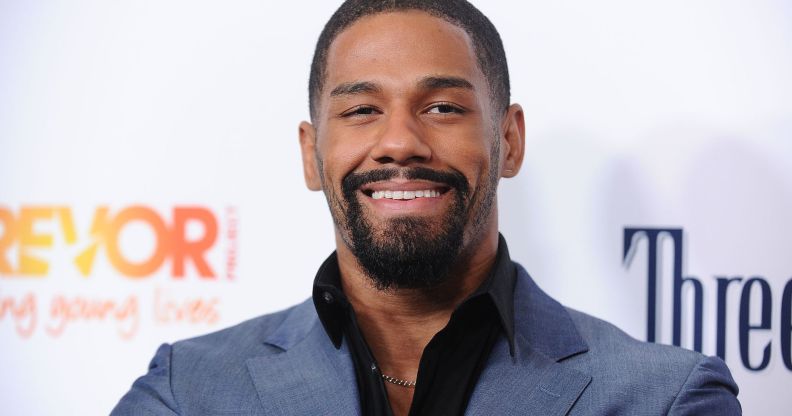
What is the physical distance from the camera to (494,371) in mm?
1630

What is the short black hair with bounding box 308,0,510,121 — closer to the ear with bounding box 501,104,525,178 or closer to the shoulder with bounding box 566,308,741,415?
the ear with bounding box 501,104,525,178

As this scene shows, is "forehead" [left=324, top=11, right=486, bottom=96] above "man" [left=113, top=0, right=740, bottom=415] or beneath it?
above

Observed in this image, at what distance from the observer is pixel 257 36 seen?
240 cm

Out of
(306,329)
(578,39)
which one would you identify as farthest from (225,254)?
(578,39)

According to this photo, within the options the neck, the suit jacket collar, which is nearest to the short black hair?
the neck

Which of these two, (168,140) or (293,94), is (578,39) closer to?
(293,94)

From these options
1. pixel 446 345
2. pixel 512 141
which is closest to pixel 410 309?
pixel 446 345

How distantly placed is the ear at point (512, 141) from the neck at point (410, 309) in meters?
0.20

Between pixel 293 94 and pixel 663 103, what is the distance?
3.27 ft

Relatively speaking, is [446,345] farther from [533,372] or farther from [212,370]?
[212,370]

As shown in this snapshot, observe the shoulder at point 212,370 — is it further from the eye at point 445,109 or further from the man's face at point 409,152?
the eye at point 445,109

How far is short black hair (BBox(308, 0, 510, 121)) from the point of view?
1.81 m

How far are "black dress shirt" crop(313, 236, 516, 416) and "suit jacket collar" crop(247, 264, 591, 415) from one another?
0.08 feet

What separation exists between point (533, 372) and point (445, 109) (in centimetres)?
55
